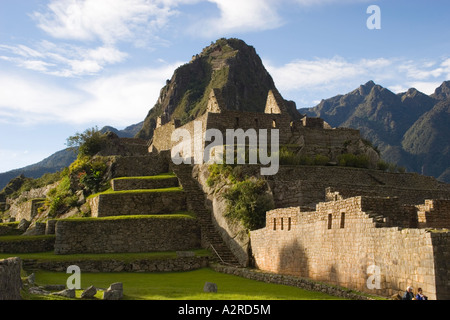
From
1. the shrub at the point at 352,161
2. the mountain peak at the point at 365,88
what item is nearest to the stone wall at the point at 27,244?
the shrub at the point at 352,161

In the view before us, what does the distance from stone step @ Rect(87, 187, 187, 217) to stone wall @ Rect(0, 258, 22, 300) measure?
20.2 meters

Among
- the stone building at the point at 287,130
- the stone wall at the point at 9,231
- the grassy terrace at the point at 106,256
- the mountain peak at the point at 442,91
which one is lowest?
the grassy terrace at the point at 106,256

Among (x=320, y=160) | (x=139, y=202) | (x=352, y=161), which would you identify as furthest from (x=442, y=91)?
(x=139, y=202)

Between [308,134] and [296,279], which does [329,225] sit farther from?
[308,134]

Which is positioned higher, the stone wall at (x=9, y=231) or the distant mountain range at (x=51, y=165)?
the distant mountain range at (x=51, y=165)

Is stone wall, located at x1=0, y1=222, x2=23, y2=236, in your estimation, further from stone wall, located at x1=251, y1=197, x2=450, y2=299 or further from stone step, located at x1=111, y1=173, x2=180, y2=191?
stone wall, located at x1=251, y1=197, x2=450, y2=299

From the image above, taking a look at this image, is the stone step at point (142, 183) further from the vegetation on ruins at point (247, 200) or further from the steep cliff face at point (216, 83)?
the steep cliff face at point (216, 83)

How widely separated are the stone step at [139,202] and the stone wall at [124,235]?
8.16ft

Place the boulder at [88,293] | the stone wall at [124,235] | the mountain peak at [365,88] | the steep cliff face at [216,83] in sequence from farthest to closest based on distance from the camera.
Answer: the mountain peak at [365,88]
the steep cliff face at [216,83]
the stone wall at [124,235]
the boulder at [88,293]

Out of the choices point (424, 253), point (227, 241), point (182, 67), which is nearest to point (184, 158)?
point (227, 241)

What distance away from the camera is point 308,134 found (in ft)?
134

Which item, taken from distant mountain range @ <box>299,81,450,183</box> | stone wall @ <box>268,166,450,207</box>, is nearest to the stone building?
stone wall @ <box>268,166,450,207</box>

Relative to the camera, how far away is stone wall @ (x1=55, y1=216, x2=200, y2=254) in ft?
98.1

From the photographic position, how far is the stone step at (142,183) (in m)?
35.8
